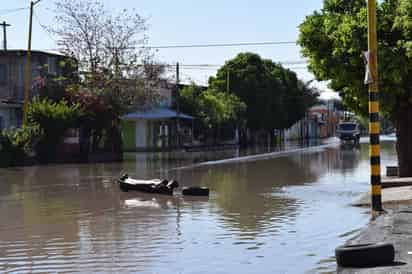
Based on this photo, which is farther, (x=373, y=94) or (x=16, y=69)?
(x=16, y=69)

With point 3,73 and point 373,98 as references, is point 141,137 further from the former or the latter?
point 373,98

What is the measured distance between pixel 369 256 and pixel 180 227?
18.4 ft

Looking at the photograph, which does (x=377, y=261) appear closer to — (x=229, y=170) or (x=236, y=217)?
(x=236, y=217)

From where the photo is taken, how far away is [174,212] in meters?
16.8

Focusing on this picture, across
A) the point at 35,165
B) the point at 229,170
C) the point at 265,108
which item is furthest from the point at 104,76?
the point at 265,108

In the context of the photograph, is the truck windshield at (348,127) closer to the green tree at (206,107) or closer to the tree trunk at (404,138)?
the green tree at (206,107)

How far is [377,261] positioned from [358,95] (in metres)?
15.0

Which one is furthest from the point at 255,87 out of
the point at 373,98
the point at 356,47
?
the point at 373,98

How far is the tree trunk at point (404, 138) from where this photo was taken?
2427 centimetres

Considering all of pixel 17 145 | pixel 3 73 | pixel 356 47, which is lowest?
pixel 17 145

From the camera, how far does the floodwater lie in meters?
10.4

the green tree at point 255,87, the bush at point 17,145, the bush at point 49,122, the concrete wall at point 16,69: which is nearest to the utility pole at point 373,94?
the bush at point 17,145

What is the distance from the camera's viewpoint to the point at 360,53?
71.9 feet

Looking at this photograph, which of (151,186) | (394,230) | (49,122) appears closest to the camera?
(394,230)
